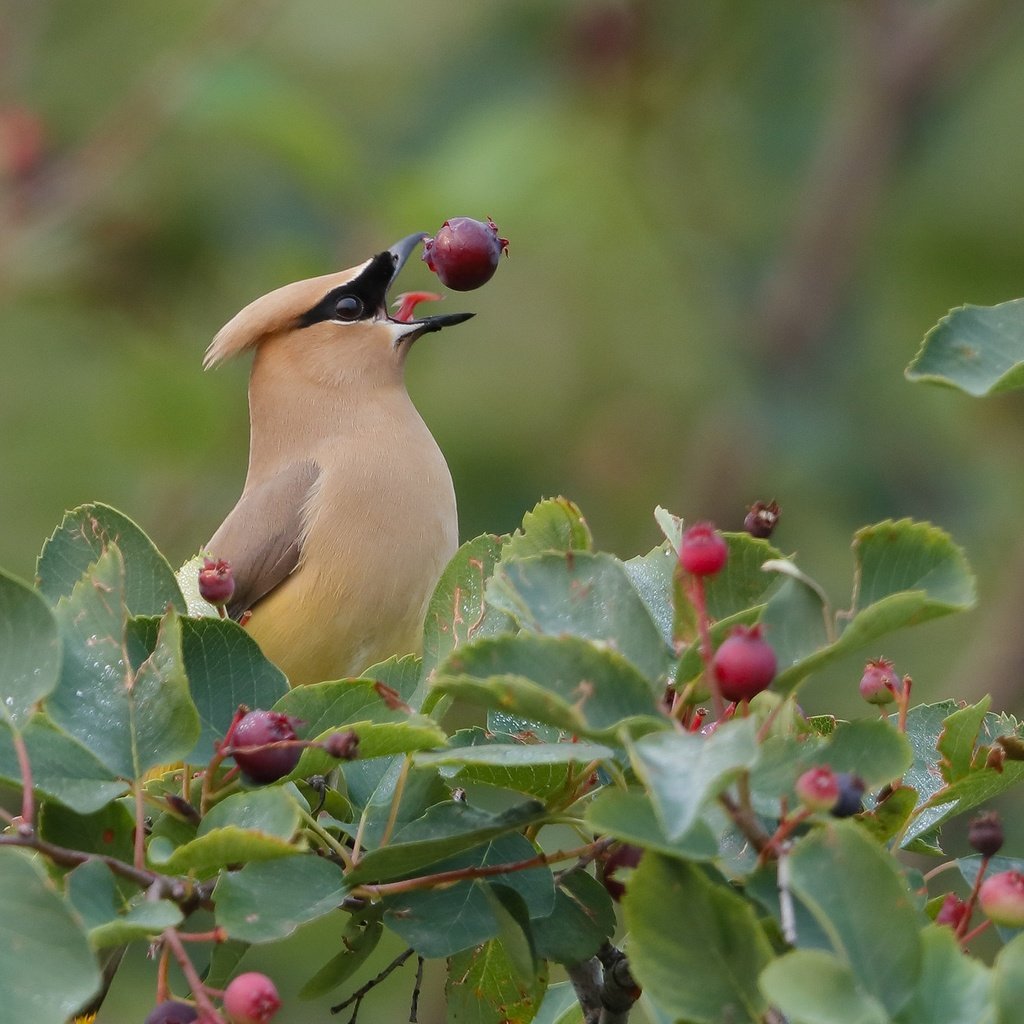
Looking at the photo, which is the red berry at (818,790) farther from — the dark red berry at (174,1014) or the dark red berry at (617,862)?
the dark red berry at (174,1014)

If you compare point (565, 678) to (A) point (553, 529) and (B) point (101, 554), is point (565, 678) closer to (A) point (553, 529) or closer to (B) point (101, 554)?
(A) point (553, 529)

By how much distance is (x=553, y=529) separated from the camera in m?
2.54

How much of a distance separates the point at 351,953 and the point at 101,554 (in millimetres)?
645

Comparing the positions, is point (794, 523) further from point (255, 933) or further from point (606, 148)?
point (255, 933)

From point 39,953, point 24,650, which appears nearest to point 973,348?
point 24,650

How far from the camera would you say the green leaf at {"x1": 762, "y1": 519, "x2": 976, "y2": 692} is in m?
A: 2.01

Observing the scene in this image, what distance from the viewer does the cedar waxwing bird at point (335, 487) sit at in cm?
454

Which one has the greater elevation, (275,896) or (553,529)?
(553,529)

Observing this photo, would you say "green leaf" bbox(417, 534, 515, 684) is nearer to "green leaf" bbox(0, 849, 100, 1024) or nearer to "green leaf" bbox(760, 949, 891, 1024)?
"green leaf" bbox(0, 849, 100, 1024)

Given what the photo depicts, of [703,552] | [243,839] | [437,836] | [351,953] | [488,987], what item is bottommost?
[488,987]

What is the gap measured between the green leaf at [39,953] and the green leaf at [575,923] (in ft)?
2.32

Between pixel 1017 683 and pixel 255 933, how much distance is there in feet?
20.5

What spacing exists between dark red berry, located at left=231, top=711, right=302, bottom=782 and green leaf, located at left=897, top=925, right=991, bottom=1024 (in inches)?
30.4

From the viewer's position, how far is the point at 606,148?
9.27m
